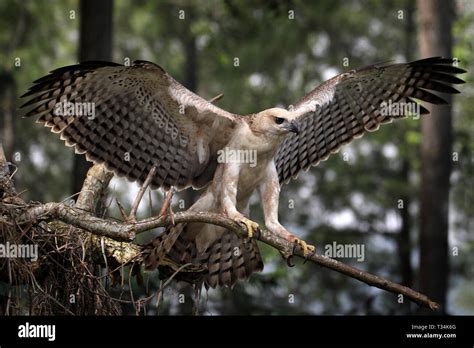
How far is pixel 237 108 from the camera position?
24.6 metres

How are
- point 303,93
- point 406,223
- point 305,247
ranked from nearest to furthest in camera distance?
point 305,247 < point 406,223 < point 303,93

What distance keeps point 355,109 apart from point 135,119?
254cm

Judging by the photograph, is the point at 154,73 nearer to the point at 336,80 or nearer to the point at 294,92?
the point at 336,80

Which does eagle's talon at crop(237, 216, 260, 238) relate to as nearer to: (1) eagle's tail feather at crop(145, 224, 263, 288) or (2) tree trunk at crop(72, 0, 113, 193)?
(1) eagle's tail feather at crop(145, 224, 263, 288)

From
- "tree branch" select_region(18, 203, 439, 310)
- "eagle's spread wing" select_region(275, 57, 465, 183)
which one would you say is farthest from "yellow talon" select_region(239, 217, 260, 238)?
"eagle's spread wing" select_region(275, 57, 465, 183)

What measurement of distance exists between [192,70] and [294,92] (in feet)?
9.84

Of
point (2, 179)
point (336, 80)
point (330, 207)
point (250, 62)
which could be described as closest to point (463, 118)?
point (330, 207)

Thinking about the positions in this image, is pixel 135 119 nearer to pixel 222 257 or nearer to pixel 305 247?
pixel 222 257

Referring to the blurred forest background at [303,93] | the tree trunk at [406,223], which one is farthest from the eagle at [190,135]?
the tree trunk at [406,223]

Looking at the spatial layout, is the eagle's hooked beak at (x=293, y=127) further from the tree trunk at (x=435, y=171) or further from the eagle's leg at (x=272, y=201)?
the tree trunk at (x=435, y=171)

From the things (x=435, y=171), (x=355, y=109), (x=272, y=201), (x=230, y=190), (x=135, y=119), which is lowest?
(x=272, y=201)

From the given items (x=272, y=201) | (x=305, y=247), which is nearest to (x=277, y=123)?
(x=272, y=201)

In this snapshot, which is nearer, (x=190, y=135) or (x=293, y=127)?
(x=293, y=127)

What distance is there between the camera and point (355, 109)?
30.6ft
